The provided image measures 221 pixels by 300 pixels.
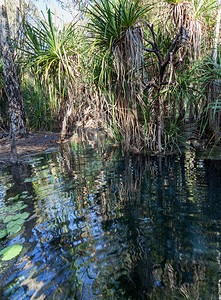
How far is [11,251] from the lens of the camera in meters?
1.72

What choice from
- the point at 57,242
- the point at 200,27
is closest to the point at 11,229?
the point at 57,242

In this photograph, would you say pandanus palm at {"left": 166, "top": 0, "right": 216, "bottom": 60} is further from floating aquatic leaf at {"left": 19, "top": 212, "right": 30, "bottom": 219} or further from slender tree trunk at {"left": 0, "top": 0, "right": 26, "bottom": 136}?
slender tree trunk at {"left": 0, "top": 0, "right": 26, "bottom": 136}

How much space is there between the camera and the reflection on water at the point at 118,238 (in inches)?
52.7

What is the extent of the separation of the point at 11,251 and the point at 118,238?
0.84 m

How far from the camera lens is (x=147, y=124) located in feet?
14.7

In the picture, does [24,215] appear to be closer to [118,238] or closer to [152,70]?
[118,238]

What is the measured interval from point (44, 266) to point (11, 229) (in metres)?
0.69

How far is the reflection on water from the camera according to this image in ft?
4.39

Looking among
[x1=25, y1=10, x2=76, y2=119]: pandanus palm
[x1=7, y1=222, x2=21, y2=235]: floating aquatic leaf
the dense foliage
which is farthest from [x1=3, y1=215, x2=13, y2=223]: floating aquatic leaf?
[x1=25, y1=10, x2=76, y2=119]: pandanus palm

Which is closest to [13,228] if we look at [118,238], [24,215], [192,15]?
[24,215]

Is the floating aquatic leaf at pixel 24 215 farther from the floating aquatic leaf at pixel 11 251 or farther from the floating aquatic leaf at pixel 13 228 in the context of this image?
the floating aquatic leaf at pixel 11 251

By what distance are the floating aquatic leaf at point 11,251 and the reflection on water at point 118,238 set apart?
0.04 meters

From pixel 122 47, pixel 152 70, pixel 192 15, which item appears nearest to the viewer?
pixel 122 47

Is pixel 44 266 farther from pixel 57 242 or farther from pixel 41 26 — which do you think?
pixel 41 26
